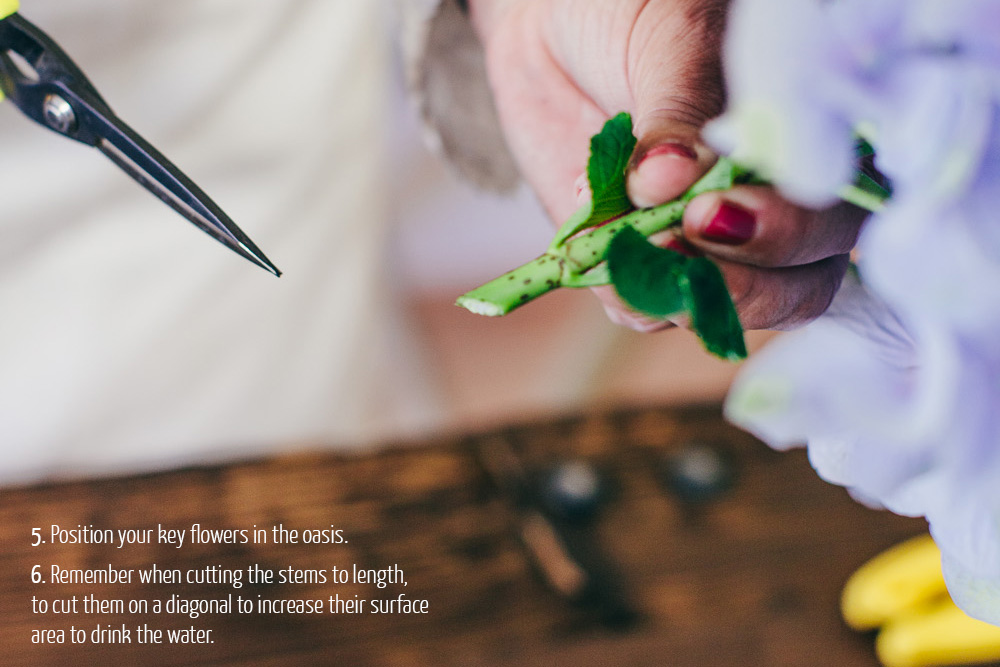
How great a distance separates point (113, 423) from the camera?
512 mm

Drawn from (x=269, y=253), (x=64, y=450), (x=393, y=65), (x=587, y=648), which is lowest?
(x=587, y=648)

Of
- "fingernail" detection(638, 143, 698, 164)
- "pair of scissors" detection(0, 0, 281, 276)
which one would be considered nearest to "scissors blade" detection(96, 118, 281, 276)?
"pair of scissors" detection(0, 0, 281, 276)

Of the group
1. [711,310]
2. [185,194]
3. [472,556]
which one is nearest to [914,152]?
[711,310]

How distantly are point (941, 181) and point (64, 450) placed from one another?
1.77ft

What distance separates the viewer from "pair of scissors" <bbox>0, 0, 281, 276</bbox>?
226 millimetres

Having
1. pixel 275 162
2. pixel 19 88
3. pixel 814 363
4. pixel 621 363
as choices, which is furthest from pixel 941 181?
pixel 621 363

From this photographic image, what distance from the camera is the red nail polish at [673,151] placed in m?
0.16

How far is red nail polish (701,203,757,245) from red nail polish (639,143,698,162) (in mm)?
14

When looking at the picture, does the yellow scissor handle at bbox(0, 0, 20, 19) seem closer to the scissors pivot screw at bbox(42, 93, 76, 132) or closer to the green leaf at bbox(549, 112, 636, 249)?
the scissors pivot screw at bbox(42, 93, 76, 132)

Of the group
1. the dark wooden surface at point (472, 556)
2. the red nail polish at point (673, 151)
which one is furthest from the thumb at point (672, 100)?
the dark wooden surface at point (472, 556)

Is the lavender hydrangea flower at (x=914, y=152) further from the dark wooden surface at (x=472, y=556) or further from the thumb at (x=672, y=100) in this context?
the dark wooden surface at (x=472, y=556)

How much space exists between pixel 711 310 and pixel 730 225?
28 millimetres

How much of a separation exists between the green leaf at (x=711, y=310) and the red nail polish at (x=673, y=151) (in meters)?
0.03

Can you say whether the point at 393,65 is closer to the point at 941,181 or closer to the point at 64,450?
the point at 64,450
